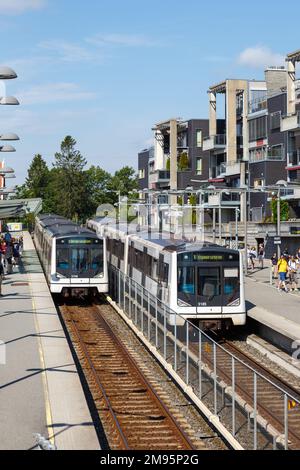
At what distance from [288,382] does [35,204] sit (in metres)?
22.6

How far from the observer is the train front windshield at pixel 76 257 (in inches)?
1228

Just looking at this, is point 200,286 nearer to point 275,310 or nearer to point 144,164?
point 275,310

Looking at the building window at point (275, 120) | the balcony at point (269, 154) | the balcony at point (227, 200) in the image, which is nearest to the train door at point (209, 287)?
the balcony at point (269, 154)

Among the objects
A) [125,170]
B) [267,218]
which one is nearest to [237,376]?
[267,218]

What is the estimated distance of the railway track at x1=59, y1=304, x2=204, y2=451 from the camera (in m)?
13.9

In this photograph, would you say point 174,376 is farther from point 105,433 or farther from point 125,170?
point 125,170

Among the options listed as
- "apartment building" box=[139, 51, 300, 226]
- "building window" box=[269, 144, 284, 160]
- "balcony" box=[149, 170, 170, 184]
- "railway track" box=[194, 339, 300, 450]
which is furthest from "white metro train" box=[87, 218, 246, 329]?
"balcony" box=[149, 170, 170, 184]

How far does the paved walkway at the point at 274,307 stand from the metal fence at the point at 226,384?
3619 mm

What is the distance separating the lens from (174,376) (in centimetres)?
1788

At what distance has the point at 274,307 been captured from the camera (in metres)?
27.3

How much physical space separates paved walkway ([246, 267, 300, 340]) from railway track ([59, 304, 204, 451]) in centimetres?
419

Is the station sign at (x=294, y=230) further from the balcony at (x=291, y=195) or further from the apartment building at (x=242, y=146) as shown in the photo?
the balcony at (x=291, y=195)

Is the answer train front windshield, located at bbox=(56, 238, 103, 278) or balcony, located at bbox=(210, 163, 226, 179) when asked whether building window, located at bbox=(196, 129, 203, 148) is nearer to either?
balcony, located at bbox=(210, 163, 226, 179)

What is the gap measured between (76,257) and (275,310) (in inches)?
327
